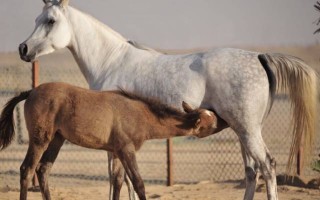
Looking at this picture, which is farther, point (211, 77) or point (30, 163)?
point (211, 77)

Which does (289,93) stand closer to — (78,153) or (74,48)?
(74,48)

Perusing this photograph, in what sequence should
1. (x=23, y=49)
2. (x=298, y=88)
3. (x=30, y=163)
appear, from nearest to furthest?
(x=30, y=163) < (x=298, y=88) < (x=23, y=49)

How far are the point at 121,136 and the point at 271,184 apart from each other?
5.63 feet

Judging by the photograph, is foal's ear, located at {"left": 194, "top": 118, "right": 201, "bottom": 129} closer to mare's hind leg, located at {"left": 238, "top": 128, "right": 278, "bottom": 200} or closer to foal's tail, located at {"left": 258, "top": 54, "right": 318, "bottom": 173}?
mare's hind leg, located at {"left": 238, "top": 128, "right": 278, "bottom": 200}

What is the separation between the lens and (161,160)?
14.3 metres

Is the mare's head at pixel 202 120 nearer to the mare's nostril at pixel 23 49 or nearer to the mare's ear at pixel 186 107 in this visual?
the mare's ear at pixel 186 107

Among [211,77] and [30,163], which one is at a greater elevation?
[211,77]

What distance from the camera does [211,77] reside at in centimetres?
804

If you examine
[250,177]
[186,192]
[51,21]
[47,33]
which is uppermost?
[51,21]

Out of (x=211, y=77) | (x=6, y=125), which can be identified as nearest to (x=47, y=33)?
(x=6, y=125)

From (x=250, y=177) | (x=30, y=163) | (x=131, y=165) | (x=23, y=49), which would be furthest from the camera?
(x=23, y=49)

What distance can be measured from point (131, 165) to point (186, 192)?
299 centimetres

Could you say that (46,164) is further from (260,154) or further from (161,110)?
(260,154)

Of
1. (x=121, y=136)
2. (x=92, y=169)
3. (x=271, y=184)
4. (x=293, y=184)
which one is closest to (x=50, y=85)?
(x=121, y=136)
